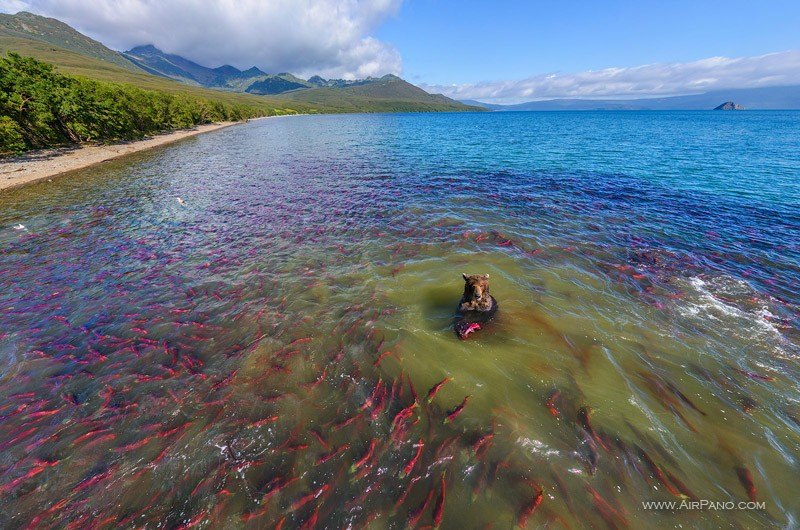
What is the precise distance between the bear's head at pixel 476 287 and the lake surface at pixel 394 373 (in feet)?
3.68

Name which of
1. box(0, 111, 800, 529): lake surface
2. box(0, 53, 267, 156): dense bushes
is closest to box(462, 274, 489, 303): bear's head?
box(0, 111, 800, 529): lake surface

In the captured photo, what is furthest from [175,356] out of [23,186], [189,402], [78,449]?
[23,186]

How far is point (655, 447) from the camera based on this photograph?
773 cm

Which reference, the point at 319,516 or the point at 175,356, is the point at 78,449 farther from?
the point at 319,516

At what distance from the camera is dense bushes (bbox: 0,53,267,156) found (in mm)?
38531

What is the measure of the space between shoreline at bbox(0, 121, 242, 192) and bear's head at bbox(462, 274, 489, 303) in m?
47.0

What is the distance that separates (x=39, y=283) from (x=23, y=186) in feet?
96.0

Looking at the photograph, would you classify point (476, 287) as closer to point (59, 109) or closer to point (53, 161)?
point (53, 161)

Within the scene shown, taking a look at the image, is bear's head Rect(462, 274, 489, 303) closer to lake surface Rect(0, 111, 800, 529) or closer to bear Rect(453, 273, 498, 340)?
bear Rect(453, 273, 498, 340)

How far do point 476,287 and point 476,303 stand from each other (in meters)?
0.71

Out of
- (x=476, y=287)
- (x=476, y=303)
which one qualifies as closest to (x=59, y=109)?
(x=476, y=287)

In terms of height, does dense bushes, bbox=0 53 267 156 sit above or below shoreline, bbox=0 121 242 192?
above

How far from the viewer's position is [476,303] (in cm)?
1289

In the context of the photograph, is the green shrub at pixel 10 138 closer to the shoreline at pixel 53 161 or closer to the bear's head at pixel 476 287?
the shoreline at pixel 53 161
